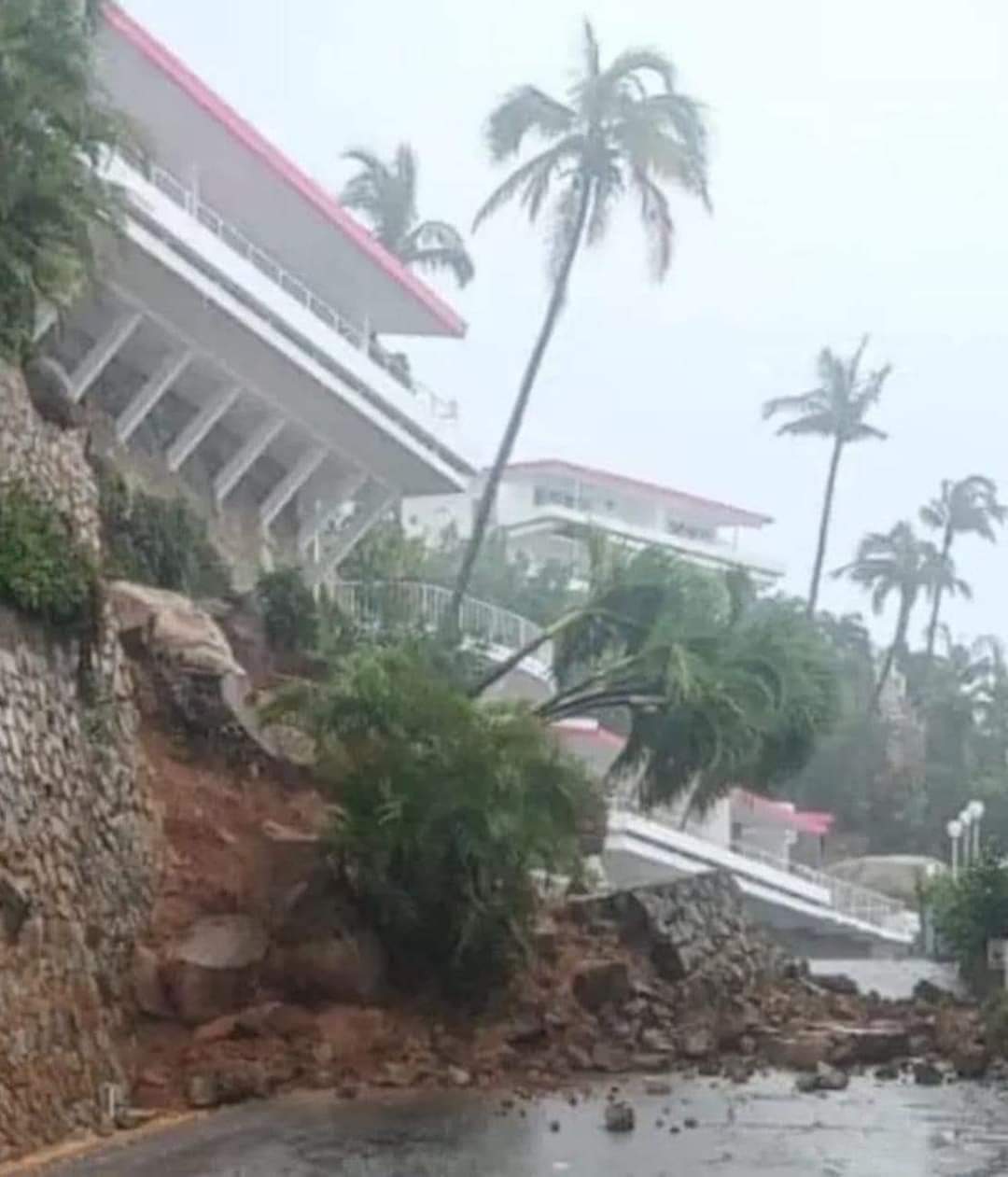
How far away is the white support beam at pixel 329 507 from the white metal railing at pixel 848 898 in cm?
1147

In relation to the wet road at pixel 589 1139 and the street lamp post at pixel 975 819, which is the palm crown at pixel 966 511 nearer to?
the street lamp post at pixel 975 819

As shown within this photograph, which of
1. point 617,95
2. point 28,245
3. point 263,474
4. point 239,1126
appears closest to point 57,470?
point 28,245

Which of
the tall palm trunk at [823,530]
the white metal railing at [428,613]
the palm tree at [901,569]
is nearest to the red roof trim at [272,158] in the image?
the white metal railing at [428,613]

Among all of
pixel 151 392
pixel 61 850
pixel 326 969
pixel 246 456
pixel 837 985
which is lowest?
pixel 326 969

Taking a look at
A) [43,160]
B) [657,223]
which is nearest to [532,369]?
[657,223]

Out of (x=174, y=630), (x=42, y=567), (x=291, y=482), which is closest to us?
(x=42, y=567)

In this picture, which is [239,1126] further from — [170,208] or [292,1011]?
[170,208]

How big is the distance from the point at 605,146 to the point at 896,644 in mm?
37873

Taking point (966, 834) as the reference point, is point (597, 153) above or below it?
above

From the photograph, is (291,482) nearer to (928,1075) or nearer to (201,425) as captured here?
(201,425)

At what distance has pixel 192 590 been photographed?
25.0 metres

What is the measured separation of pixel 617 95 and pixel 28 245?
16.6m

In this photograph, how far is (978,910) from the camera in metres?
27.1

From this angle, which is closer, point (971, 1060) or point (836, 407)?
point (971, 1060)
